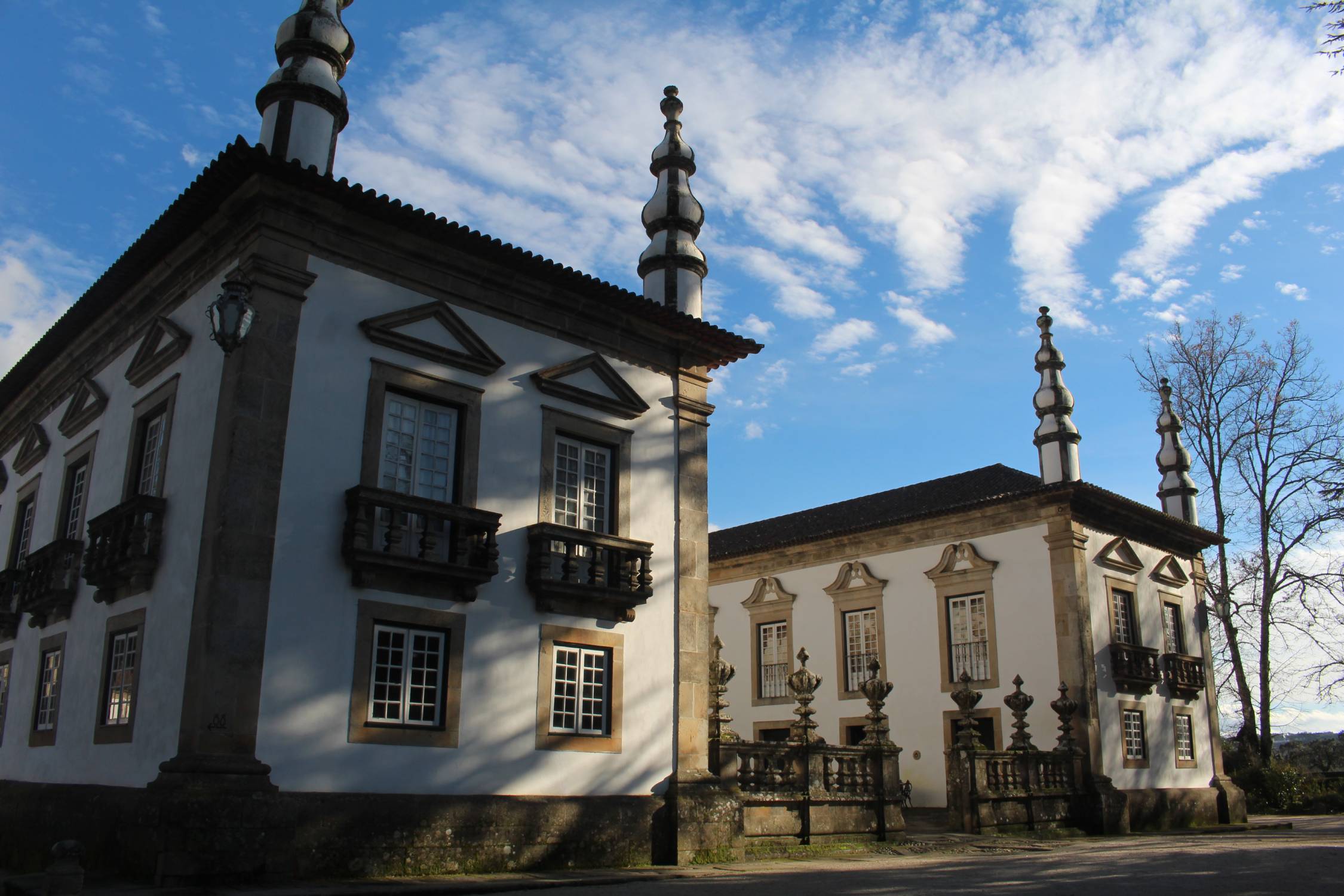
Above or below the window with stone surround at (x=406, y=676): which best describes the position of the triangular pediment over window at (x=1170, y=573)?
above

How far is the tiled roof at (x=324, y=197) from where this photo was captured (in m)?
10.4

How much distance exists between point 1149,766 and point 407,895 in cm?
1667

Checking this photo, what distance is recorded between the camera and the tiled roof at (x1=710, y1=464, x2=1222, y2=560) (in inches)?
806

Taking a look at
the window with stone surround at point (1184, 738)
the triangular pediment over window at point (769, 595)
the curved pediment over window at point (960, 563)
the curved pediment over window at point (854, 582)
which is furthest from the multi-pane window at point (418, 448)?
the window with stone surround at point (1184, 738)

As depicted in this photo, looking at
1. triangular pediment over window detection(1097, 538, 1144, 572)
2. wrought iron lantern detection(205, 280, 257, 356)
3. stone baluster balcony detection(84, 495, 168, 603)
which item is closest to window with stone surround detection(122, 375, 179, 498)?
stone baluster balcony detection(84, 495, 168, 603)

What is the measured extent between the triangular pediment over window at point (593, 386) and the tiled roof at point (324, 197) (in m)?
0.80

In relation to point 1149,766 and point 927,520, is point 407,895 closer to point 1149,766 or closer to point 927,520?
point 927,520

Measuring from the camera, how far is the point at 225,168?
1025 centimetres

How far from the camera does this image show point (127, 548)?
10672 millimetres

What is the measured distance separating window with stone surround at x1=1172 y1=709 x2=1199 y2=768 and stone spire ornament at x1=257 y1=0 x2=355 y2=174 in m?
19.2

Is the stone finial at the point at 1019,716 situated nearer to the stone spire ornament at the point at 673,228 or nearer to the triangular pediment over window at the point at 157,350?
the stone spire ornament at the point at 673,228

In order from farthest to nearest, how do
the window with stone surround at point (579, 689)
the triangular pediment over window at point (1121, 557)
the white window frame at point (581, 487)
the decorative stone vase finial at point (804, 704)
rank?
the triangular pediment over window at point (1121, 557), the decorative stone vase finial at point (804, 704), the white window frame at point (581, 487), the window with stone surround at point (579, 689)

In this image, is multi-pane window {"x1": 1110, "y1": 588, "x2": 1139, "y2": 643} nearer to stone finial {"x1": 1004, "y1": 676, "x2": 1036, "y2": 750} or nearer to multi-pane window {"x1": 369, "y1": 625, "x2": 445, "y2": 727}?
stone finial {"x1": 1004, "y1": 676, "x2": 1036, "y2": 750}

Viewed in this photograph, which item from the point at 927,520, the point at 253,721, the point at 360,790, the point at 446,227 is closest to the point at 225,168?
the point at 446,227
